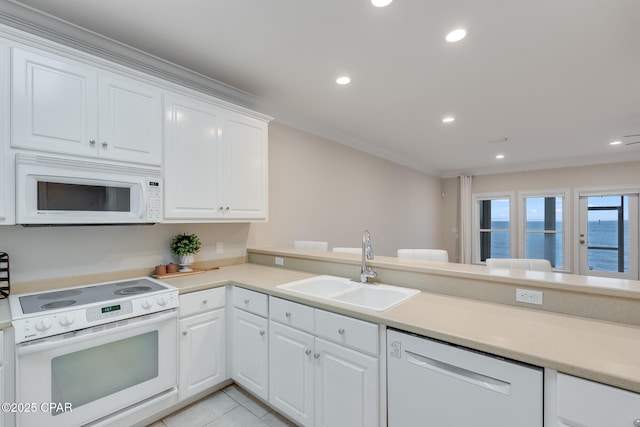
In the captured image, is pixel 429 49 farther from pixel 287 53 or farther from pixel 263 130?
pixel 263 130

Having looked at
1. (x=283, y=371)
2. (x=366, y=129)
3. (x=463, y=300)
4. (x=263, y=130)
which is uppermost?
(x=366, y=129)

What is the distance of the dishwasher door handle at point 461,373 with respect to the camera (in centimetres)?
111

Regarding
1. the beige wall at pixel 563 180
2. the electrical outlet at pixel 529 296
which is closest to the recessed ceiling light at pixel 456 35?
the electrical outlet at pixel 529 296

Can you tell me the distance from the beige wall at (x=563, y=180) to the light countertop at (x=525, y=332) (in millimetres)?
5828

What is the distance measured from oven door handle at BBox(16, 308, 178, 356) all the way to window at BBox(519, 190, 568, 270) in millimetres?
7077

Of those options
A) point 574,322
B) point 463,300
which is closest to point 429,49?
point 463,300

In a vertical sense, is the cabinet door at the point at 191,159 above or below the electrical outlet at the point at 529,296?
above

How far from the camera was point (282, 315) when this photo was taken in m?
1.87

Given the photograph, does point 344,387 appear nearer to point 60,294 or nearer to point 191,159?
point 60,294

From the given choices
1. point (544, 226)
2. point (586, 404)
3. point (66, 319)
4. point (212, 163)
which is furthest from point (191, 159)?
point (544, 226)

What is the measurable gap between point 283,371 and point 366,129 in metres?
3.17

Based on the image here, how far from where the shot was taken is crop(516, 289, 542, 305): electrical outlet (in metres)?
1.51

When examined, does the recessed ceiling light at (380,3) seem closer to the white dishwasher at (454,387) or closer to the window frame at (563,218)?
the white dishwasher at (454,387)

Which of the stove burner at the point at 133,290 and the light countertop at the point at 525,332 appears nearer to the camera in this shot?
the light countertop at the point at 525,332
